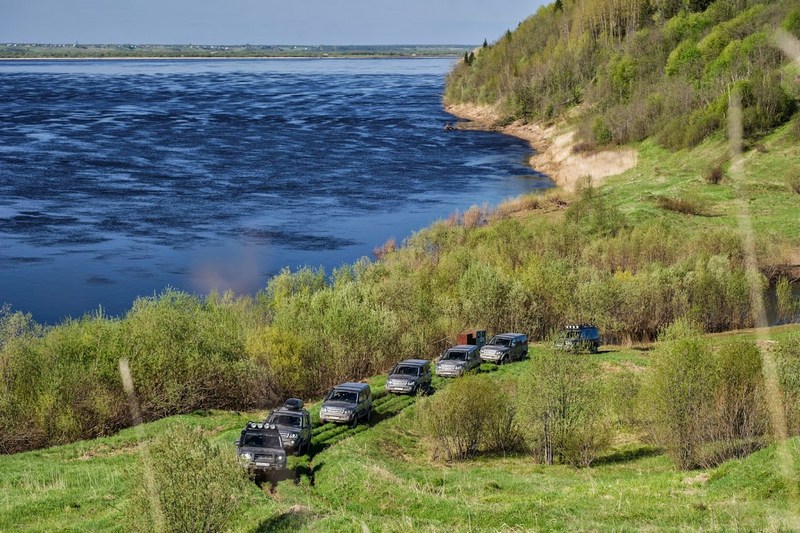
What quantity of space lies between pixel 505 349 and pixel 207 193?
59664 mm

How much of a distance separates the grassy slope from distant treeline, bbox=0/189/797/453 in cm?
513

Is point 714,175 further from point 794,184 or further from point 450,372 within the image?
point 450,372

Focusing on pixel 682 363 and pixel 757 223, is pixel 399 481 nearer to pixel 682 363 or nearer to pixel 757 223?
pixel 682 363

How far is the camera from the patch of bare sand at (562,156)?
11306cm

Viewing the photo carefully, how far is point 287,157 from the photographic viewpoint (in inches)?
4877

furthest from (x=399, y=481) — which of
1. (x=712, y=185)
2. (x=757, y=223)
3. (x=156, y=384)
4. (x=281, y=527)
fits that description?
(x=712, y=185)

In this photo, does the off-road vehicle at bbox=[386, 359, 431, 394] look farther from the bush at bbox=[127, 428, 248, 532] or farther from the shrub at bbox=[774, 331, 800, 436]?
the bush at bbox=[127, 428, 248, 532]

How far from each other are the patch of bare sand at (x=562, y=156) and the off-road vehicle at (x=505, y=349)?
51.7m

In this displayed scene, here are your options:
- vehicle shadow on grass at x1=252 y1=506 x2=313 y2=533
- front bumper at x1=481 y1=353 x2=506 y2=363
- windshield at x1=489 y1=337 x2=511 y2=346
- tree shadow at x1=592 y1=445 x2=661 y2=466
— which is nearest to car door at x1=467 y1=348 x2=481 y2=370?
front bumper at x1=481 y1=353 x2=506 y2=363

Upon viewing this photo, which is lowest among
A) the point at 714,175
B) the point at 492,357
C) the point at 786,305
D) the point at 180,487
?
the point at 786,305

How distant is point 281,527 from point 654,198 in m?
72.4

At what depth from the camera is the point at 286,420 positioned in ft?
106

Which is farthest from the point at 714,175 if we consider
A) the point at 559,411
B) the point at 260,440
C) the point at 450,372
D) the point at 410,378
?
the point at 260,440

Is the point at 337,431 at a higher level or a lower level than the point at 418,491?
lower
